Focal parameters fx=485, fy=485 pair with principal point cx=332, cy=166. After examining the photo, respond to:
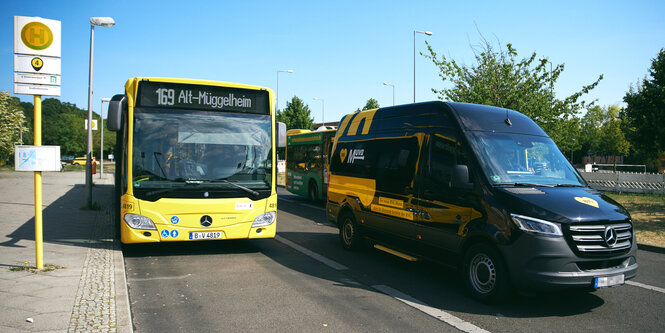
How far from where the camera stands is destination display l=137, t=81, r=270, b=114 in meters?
8.08

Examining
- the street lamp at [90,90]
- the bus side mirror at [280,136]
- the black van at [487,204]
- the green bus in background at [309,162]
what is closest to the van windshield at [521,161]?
the black van at [487,204]

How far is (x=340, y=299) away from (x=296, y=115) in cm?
4732

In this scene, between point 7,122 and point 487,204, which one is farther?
point 7,122

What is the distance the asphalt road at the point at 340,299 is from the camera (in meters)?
4.98

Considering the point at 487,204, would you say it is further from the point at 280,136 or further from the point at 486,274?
the point at 280,136

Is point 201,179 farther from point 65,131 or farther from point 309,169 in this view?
point 65,131

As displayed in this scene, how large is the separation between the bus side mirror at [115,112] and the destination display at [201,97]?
0.26 metres

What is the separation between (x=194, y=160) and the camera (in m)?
8.06

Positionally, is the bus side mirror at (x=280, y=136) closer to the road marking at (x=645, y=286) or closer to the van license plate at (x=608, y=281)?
the van license plate at (x=608, y=281)

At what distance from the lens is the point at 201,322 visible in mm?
4980

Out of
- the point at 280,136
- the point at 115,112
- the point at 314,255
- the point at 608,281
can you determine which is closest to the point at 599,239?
the point at 608,281

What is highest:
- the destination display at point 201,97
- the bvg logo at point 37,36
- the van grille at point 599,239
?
the bvg logo at point 37,36

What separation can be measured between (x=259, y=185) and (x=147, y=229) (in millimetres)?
1955

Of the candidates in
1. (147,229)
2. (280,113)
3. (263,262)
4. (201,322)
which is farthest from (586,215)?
(280,113)
